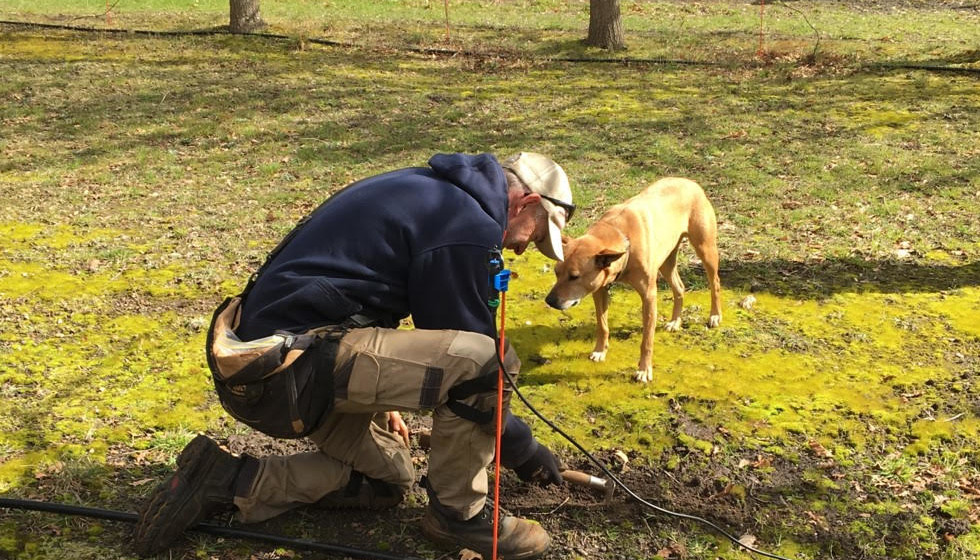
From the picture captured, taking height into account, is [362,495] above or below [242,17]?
below

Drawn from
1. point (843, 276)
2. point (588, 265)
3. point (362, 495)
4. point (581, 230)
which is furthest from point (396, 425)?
point (843, 276)

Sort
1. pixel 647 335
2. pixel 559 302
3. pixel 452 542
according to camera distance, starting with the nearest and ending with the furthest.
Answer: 1. pixel 452 542
2. pixel 559 302
3. pixel 647 335

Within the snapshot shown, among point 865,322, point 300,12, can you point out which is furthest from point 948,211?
point 300,12

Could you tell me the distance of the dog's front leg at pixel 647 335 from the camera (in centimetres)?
524

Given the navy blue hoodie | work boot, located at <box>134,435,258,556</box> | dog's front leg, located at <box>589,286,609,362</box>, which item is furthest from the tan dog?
work boot, located at <box>134,435,258,556</box>

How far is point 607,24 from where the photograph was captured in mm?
15742

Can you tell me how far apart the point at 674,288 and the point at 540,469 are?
2.52 meters

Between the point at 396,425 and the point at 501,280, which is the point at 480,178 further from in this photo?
the point at 396,425

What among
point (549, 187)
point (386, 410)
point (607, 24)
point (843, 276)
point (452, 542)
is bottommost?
point (452, 542)

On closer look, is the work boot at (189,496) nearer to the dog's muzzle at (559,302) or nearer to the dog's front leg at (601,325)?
the dog's muzzle at (559,302)

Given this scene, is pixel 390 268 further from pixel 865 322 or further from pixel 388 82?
pixel 388 82

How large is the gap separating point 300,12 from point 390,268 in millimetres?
19734

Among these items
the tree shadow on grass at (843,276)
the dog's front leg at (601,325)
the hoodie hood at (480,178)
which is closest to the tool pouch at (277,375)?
the hoodie hood at (480,178)

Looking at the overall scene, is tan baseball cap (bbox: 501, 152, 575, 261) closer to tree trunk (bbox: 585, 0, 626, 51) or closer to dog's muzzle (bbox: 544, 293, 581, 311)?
dog's muzzle (bbox: 544, 293, 581, 311)
